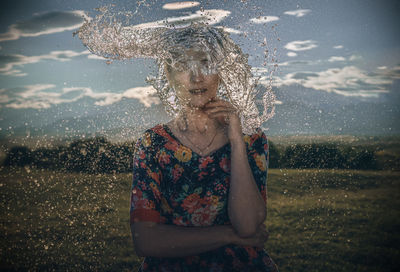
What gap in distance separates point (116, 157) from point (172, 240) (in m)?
16.1

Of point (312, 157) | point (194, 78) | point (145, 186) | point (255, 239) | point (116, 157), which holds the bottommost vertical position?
point (312, 157)

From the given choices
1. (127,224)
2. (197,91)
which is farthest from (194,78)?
(127,224)

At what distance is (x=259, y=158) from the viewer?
3.12 meters

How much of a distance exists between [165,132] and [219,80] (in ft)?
3.06

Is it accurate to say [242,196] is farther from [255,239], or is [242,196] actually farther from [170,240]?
[170,240]

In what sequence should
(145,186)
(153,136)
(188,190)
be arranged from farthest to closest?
1. (153,136)
2. (188,190)
3. (145,186)

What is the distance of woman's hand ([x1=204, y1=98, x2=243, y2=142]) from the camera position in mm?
3083

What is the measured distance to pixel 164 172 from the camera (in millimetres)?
3016

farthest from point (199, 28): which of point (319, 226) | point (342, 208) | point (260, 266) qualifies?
point (342, 208)

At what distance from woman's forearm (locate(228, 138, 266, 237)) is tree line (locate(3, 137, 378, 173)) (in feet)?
46.0

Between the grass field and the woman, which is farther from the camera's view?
the grass field

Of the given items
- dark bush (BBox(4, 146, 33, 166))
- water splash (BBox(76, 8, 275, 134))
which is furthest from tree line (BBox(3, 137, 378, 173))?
water splash (BBox(76, 8, 275, 134))

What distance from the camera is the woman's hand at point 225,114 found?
3083 millimetres

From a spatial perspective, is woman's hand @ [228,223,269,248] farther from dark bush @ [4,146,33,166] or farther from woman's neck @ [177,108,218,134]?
dark bush @ [4,146,33,166]
